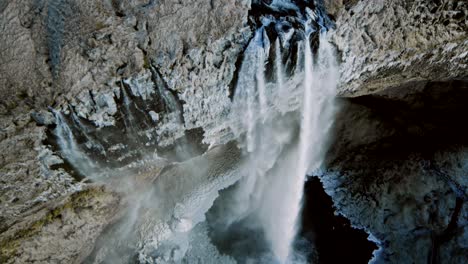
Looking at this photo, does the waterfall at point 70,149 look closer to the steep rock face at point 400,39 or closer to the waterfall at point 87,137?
the waterfall at point 87,137

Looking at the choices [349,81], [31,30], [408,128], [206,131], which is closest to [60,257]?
[206,131]

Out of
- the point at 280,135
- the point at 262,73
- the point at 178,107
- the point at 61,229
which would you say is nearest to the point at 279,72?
the point at 262,73

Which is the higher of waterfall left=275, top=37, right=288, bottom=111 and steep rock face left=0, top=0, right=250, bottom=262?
steep rock face left=0, top=0, right=250, bottom=262

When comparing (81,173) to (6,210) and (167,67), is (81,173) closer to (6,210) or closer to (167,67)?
(6,210)

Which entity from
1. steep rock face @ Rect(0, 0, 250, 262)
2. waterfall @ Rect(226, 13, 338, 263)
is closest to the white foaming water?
waterfall @ Rect(226, 13, 338, 263)

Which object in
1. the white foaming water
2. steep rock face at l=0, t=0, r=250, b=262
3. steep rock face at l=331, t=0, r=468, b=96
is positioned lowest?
the white foaming water

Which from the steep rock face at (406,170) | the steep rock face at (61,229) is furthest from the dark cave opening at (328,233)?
the steep rock face at (61,229)

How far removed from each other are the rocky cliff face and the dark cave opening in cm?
20

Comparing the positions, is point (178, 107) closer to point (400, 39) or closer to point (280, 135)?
point (280, 135)

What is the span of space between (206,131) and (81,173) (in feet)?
5.53

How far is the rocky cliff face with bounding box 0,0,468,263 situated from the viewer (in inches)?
122

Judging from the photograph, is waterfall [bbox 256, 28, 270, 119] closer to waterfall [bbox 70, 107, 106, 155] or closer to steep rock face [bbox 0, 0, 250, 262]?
steep rock face [bbox 0, 0, 250, 262]

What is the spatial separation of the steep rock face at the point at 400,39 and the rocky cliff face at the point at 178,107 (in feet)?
0.06

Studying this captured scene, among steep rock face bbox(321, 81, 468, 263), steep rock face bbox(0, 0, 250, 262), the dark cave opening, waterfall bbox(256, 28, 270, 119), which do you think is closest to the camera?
steep rock face bbox(0, 0, 250, 262)
